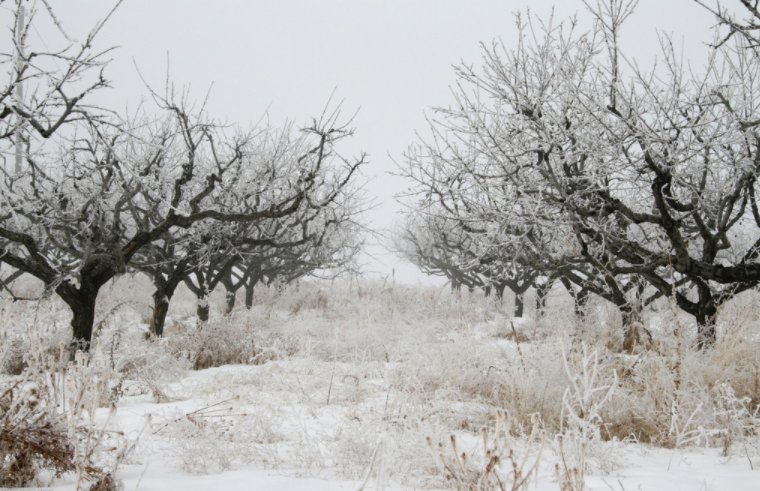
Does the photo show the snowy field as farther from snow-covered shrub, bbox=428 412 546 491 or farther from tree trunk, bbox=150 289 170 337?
tree trunk, bbox=150 289 170 337

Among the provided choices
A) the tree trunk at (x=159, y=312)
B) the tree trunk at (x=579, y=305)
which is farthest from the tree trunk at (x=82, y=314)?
the tree trunk at (x=579, y=305)

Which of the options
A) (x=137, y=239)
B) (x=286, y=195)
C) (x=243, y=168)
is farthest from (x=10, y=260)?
(x=286, y=195)

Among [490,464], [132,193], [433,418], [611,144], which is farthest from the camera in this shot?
[132,193]

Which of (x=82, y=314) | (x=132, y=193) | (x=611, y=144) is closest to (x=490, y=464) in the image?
(x=611, y=144)

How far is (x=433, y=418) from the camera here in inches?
150

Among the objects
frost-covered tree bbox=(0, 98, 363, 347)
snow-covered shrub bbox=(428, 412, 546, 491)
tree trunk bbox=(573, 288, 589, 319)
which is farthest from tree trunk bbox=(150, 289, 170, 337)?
snow-covered shrub bbox=(428, 412, 546, 491)

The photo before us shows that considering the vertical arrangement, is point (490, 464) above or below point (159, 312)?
above

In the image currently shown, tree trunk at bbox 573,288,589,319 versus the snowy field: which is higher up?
tree trunk at bbox 573,288,589,319

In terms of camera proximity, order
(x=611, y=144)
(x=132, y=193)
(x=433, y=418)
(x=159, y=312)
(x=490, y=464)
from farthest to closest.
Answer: (x=159, y=312) → (x=132, y=193) → (x=611, y=144) → (x=433, y=418) → (x=490, y=464)

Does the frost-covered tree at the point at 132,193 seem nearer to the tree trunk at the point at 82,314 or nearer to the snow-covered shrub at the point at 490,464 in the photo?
the tree trunk at the point at 82,314

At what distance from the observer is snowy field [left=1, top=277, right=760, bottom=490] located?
251 cm

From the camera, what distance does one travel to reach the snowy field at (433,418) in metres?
2.51

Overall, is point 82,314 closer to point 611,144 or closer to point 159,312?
point 159,312

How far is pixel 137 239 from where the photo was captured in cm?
691
